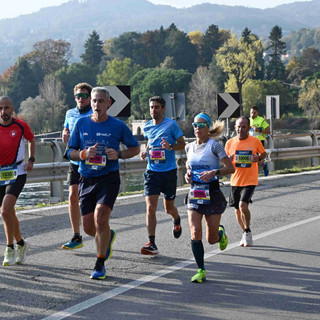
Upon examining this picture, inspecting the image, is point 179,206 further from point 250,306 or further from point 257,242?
point 250,306

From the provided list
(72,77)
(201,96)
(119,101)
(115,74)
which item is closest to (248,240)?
(119,101)

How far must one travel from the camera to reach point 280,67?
142 metres

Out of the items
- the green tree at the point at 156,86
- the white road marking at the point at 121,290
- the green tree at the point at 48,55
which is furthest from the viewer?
the green tree at the point at 48,55

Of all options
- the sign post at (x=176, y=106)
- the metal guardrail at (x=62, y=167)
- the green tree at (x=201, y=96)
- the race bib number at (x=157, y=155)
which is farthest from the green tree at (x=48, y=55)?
the race bib number at (x=157, y=155)

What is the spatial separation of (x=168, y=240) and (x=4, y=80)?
163m

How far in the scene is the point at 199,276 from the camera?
6.21m

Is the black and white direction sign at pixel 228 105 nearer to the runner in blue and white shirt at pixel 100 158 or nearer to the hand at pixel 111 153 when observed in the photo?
the runner in blue and white shirt at pixel 100 158

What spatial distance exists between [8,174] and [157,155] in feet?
5.76

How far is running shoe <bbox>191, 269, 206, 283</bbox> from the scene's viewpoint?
20.3 ft

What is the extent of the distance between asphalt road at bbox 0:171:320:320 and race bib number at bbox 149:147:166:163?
1009 millimetres

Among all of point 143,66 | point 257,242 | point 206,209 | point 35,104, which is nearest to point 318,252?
point 257,242

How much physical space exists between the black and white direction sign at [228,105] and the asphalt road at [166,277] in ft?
24.9

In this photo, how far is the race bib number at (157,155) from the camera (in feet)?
26.0

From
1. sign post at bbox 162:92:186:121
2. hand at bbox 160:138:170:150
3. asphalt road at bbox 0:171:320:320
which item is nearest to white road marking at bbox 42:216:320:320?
asphalt road at bbox 0:171:320:320
